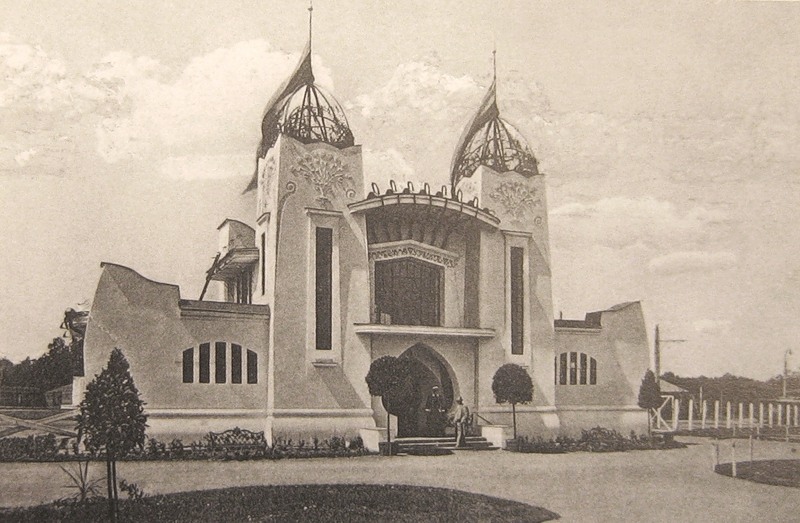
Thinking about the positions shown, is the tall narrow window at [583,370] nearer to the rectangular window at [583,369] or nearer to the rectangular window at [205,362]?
the rectangular window at [583,369]

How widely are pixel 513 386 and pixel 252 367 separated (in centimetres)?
395

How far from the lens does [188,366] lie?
1055 centimetres

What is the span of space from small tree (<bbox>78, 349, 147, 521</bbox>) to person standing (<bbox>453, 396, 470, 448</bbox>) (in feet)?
18.7

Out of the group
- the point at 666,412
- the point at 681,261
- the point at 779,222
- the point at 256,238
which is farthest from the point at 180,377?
the point at 666,412

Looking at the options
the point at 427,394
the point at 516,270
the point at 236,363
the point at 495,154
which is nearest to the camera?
the point at 236,363

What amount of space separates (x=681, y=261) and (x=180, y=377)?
22.7 feet

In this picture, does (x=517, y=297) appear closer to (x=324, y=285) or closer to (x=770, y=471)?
(x=324, y=285)

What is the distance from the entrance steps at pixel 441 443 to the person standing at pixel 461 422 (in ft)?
0.27

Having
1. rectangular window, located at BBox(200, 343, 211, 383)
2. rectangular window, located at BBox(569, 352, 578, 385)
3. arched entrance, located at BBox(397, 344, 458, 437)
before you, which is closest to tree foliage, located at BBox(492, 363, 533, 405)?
arched entrance, located at BBox(397, 344, 458, 437)

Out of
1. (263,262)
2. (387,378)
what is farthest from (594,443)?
(263,262)

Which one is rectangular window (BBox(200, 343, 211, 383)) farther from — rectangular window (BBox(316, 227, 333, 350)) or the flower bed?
the flower bed

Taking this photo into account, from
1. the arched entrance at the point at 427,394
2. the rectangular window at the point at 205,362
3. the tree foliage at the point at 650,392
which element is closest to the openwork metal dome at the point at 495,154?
the arched entrance at the point at 427,394

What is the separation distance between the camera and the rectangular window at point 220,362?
10758 millimetres

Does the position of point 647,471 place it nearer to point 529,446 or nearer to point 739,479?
point 739,479
